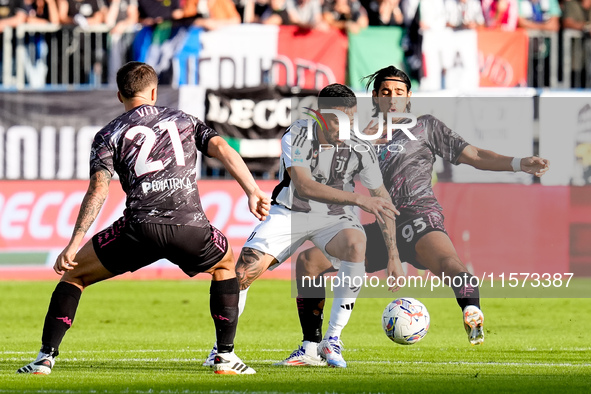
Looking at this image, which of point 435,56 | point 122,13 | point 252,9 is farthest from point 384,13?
point 122,13

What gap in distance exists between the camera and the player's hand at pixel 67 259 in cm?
692

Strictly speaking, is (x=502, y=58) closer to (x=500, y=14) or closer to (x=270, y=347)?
(x=500, y=14)

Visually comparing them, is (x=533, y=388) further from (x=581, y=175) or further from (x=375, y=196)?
(x=581, y=175)

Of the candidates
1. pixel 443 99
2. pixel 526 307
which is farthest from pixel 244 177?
pixel 443 99

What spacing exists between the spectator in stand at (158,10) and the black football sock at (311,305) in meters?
10.8

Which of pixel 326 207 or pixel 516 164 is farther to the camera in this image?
pixel 516 164

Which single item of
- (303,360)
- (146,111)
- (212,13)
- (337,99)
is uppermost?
(212,13)

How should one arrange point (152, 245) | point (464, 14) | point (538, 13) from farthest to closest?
point (538, 13) < point (464, 14) < point (152, 245)

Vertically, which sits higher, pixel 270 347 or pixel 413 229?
pixel 413 229

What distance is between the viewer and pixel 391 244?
8.84 m

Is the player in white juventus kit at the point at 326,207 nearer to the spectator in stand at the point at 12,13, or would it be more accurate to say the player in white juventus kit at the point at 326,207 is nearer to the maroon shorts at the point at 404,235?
the maroon shorts at the point at 404,235

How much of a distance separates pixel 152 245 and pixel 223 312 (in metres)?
0.71

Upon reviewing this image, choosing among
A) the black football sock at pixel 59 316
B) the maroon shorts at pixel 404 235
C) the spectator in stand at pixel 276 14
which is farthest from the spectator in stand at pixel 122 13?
the black football sock at pixel 59 316

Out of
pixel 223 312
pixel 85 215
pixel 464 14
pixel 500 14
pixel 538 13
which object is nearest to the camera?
pixel 85 215
